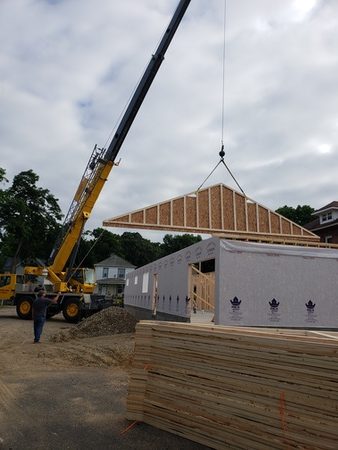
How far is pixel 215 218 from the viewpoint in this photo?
1557cm

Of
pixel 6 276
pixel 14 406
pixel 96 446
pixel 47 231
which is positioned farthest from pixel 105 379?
pixel 47 231

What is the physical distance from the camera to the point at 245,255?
12242 millimetres

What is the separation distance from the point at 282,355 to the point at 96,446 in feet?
7.26

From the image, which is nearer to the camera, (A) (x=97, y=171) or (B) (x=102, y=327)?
(B) (x=102, y=327)

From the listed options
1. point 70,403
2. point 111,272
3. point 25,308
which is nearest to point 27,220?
point 25,308

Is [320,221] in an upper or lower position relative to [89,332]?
upper

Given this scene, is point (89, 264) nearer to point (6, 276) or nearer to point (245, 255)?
point (6, 276)

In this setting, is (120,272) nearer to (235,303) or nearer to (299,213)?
(299,213)

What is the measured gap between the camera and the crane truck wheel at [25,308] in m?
21.1

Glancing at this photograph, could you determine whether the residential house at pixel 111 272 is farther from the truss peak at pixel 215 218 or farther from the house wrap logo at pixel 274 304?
A: the house wrap logo at pixel 274 304

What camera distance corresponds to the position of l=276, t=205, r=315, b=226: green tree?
172 ft

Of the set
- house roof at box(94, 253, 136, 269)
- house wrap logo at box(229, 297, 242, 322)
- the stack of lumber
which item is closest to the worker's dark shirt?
house wrap logo at box(229, 297, 242, 322)

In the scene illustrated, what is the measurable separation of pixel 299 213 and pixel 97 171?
4068 cm

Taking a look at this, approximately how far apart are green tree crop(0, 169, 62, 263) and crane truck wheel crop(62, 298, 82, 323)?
20.7 meters
